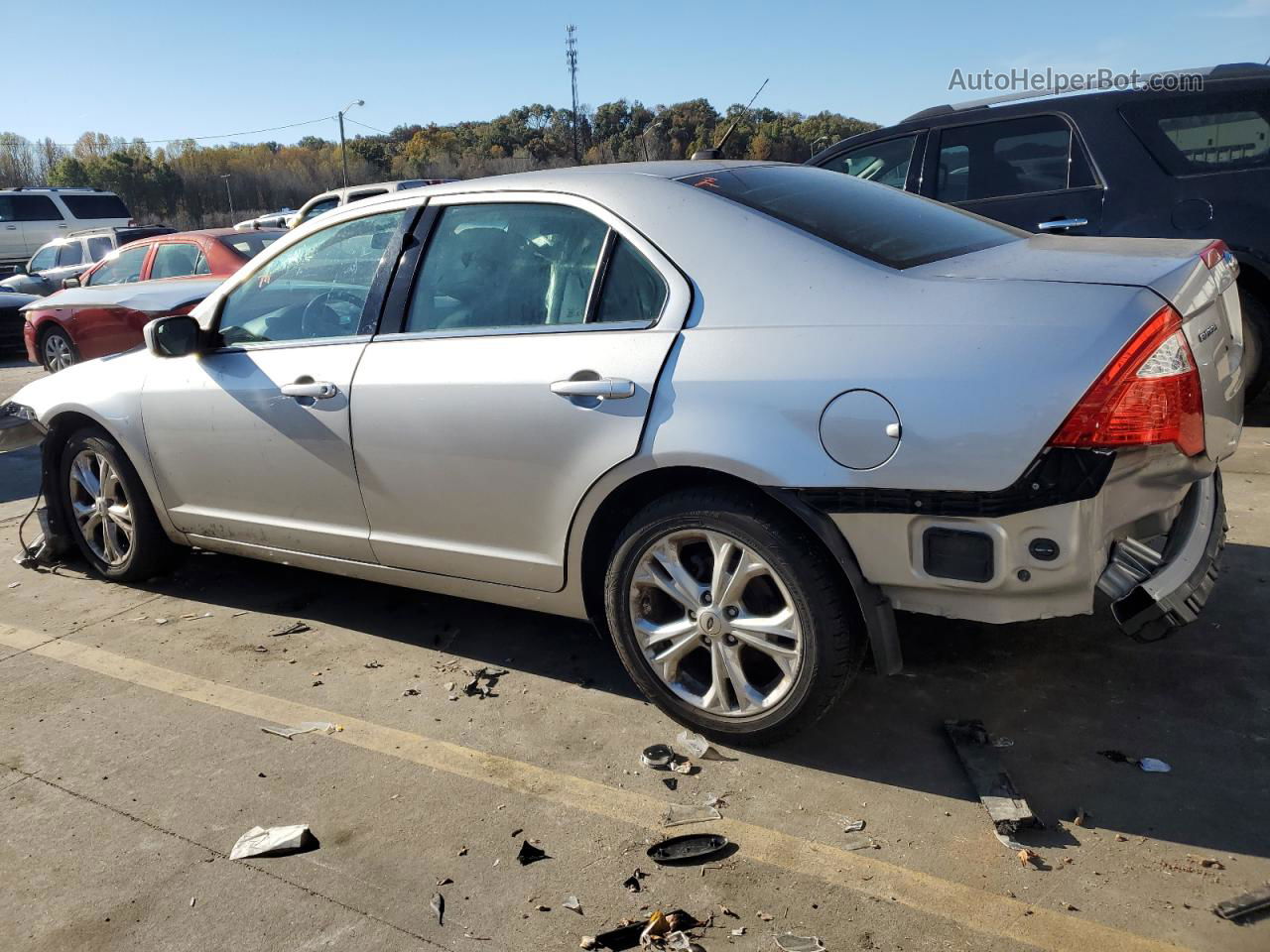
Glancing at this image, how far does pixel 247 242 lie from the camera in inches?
424

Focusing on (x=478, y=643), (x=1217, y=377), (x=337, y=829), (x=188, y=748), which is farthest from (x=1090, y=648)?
(x=188, y=748)

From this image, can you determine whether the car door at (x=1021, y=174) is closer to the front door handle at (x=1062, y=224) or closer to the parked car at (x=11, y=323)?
the front door handle at (x=1062, y=224)

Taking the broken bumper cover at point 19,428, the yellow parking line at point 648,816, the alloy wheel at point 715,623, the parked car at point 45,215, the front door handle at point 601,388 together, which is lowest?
the yellow parking line at point 648,816

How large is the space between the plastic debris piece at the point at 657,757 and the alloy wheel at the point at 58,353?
10.5 metres

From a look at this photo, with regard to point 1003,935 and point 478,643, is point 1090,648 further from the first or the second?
point 478,643

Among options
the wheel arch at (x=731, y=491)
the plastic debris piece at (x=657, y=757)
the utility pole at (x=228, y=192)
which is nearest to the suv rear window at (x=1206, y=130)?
the wheel arch at (x=731, y=491)

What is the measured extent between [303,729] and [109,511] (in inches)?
80.1

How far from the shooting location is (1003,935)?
2332mm

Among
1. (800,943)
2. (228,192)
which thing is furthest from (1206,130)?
(228,192)

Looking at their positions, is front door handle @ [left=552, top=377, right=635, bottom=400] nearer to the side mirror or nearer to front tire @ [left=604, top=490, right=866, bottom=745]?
front tire @ [left=604, top=490, right=866, bottom=745]

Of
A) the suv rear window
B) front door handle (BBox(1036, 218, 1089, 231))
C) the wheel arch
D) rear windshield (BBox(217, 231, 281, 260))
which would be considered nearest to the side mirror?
the wheel arch

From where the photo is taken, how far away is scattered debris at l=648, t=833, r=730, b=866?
2699mm

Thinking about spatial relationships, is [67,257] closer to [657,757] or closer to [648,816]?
[657,757]

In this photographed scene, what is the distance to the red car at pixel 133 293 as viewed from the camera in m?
10.2
